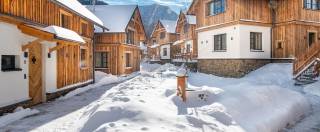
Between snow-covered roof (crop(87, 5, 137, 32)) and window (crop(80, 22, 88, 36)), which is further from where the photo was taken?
snow-covered roof (crop(87, 5, 137, 32))

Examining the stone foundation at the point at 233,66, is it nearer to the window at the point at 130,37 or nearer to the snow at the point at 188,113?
the snow at the point at 188,113

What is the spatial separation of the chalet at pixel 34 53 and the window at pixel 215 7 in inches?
428

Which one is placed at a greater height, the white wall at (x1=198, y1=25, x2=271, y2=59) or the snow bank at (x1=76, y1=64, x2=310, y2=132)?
the white wall at (x1=198, y1=25, x2=271, y2=59)

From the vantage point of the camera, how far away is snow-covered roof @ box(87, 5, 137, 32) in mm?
25438

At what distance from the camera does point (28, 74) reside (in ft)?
34.6

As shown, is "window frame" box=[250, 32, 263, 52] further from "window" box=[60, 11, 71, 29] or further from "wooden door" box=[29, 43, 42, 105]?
"wooden door" box=[29, 43, 42, 105]

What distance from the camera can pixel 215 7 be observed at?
22.2 m

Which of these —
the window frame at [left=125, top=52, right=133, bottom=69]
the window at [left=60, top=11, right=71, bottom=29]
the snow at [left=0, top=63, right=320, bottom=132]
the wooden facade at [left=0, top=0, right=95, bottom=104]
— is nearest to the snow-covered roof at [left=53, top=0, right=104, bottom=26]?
the wooden facade at [left=0, top=0, right=95, bottom=104]

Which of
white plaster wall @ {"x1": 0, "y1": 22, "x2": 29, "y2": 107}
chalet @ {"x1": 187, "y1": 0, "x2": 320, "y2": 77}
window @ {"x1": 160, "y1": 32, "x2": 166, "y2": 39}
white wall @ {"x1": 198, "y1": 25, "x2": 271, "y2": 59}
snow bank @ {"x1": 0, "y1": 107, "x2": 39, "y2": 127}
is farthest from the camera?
window @ {"x1": 160, "y1": 32, "x2": 166, "y2": 39}

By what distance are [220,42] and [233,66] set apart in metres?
2.29

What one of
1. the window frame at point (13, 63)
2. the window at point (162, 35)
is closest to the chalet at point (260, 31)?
the window frame at point (13, 63)

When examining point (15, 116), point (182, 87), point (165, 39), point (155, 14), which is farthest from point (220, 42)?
point (155, 14)

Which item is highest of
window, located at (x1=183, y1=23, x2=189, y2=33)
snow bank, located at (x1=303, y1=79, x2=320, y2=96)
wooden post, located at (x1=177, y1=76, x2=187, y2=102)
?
window, located at (x1=183, y1=23, x2=189, y2=33)

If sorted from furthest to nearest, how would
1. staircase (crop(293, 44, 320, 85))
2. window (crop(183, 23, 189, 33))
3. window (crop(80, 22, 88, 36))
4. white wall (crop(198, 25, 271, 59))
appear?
window (crop(183, 23, 189, 33)), white wall (crop(198, 25, 271, 59)), window (crop(80, 22, 88, 36)), staircase (crop(293, 44, 320, 85))
